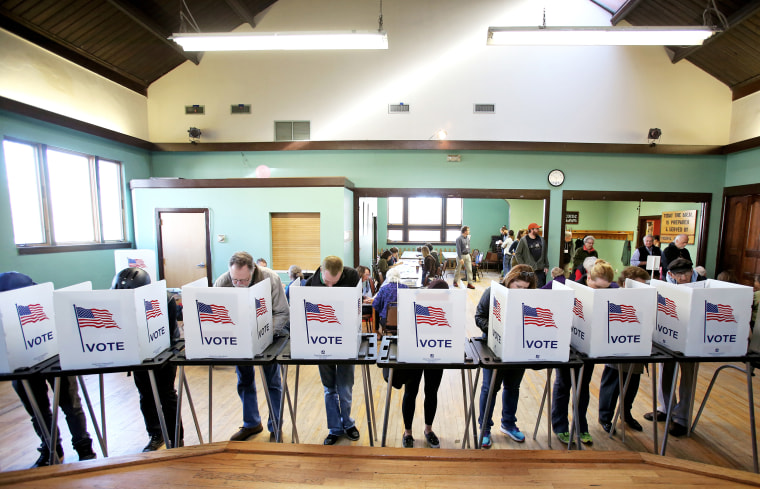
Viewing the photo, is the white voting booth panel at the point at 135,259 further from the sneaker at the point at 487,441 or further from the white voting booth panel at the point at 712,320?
the white voting booth panel at the point at 712,320

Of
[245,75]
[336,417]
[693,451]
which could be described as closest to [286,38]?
[245,75]

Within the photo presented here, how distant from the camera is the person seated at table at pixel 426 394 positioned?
2098mm

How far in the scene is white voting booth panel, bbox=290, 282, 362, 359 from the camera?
171 centimetres

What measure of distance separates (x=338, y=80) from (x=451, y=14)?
2.30 metres

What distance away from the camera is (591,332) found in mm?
1798

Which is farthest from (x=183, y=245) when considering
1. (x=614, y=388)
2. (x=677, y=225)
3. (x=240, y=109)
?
(x=677, y=225)

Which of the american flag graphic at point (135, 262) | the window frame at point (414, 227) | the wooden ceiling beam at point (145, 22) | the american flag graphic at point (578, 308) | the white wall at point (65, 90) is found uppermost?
the wooden ceiling beam at point (145, 22)

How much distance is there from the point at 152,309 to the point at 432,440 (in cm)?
213

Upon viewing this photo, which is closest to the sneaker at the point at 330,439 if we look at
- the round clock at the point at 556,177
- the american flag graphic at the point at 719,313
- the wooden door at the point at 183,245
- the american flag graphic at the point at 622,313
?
the american flag graphic at the point at 622,313

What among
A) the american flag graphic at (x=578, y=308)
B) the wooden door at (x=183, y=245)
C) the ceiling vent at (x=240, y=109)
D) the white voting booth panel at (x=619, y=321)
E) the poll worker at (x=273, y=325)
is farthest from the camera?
the ceiling vent at (x=240, y=109)

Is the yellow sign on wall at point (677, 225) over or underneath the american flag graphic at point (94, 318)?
over

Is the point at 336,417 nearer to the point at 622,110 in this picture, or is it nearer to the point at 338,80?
the point at 338,80

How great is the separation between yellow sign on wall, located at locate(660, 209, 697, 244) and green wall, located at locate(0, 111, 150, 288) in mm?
10321

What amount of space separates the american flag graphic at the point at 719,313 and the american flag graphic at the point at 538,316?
1028 mm
